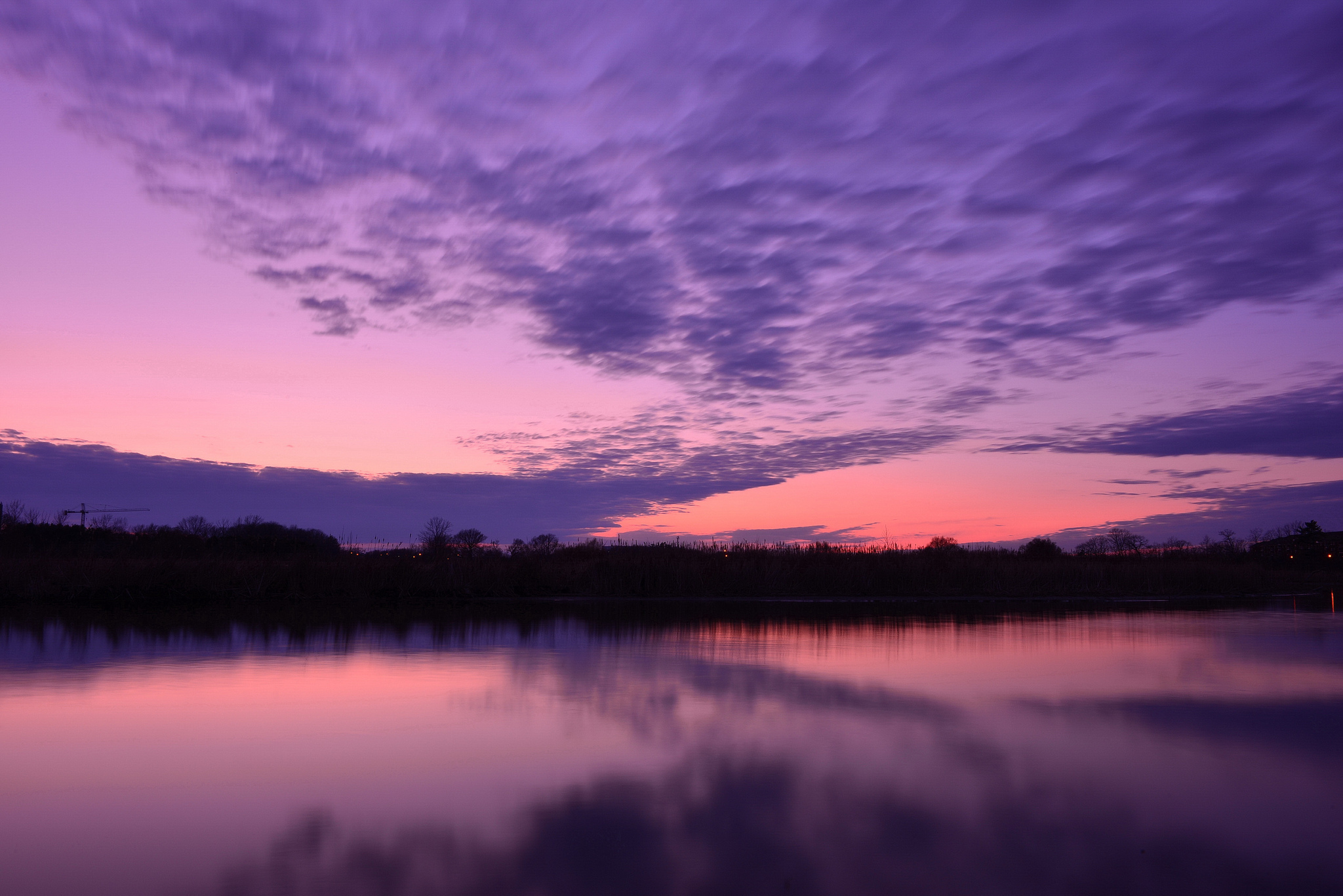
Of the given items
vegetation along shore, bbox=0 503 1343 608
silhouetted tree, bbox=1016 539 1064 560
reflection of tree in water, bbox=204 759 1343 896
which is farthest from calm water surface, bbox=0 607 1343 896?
silhouetted tree, bbox=1016 539 1064 560

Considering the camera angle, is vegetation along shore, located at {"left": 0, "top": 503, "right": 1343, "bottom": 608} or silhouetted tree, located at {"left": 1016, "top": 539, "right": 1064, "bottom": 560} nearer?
vegetation along shore, located at {"left": 0, "top": 503, "right": 1343, "bottom": 608}

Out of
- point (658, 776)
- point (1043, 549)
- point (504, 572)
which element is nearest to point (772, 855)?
point (658, 776)

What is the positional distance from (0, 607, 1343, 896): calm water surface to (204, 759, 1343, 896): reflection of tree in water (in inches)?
0.6

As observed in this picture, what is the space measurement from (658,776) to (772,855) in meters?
1.12

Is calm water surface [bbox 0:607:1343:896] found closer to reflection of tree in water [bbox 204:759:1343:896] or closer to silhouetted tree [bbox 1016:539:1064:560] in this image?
reflection of tree in water [bbox 204:759:1343:896]

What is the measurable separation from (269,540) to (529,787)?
2426 centimetres

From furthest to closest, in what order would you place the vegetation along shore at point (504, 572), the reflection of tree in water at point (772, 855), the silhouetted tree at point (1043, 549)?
the silhouetted tree at point (1043, 549), the vegetation along shore at point (504, 572), the reflection of tree in water at point (772, 855)

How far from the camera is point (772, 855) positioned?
130 inches

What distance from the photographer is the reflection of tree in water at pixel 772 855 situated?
9.89 ft

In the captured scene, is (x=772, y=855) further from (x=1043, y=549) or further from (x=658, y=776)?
(x=1043, y=549)

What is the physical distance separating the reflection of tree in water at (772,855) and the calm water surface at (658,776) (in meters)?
0.01


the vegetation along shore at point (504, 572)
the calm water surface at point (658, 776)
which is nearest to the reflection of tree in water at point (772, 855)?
the calm water surface at point (658, 776)

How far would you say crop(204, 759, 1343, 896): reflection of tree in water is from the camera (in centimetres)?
301

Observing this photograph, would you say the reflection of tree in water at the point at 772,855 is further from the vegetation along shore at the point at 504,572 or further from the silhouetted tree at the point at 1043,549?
the silhouetted tree at the point at 1043,549
